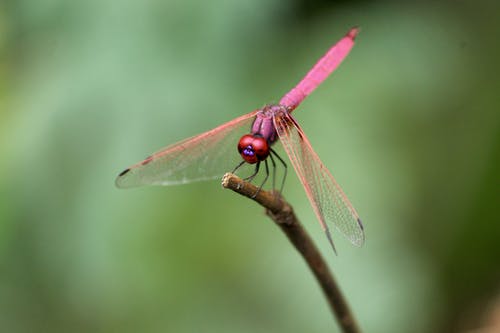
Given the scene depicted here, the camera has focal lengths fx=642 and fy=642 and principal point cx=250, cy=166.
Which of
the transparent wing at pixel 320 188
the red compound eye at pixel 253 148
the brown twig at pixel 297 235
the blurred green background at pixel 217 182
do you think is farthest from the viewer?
the blurred green background at pixel 217 182

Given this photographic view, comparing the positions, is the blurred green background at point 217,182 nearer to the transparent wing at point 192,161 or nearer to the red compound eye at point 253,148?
the transparent wing at point 192,161

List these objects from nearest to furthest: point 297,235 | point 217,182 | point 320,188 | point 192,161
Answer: point 297,235 < point 320,188 < point 192,161 < point 217,182

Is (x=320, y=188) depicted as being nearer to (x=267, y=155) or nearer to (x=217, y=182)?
(x=267, y=155)

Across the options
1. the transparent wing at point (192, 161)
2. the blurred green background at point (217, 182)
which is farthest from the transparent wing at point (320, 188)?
the blurred green background at point (217, 182)

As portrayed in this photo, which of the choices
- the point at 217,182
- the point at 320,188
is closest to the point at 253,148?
the point at 320,188

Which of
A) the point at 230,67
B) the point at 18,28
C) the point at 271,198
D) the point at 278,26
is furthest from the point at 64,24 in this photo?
the point at 271,198

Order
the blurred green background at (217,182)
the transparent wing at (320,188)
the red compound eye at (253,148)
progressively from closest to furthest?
the transparent wing at (320,188) < the red compound eye at (253,148) < the blurred green background at (217,182)

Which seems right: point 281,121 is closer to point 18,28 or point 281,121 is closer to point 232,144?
Answer: point 232,144

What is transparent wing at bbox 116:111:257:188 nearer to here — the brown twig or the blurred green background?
the brown twig

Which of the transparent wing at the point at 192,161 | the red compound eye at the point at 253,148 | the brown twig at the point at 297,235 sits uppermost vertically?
the transparent wing at the point at 192,161
